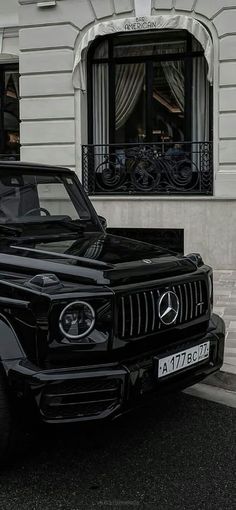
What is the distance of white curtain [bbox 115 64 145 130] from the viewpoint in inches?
477

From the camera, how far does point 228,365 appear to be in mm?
5355

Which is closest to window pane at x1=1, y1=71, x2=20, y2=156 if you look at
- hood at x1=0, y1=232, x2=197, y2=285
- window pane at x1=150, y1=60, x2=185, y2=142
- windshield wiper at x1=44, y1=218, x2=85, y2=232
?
window pane at x1=150, y1=60, x2=185, y2=142

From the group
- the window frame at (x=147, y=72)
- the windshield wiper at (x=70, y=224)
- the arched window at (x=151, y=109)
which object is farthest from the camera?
the window frame at (x=147, y=72)

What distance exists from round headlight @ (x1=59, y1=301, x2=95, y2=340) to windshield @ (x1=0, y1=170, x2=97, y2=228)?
129 cm

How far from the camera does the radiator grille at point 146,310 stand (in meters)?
3.44

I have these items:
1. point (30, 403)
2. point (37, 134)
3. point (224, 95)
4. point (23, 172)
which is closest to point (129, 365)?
point (30, 403)

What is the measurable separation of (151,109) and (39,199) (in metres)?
7.70

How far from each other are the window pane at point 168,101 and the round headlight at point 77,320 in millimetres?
9087

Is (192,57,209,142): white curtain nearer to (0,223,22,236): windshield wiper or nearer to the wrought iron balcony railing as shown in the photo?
the wrought iron balcony railing

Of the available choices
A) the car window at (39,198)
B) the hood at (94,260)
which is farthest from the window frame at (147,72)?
the hood at (94,260)

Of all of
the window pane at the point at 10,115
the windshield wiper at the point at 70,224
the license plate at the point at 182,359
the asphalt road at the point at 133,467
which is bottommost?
the asphalt road at the point at 133,467

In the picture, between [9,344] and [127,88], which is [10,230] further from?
[127,88]

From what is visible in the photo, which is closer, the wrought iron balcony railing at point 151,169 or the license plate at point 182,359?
the license plate at point 182,359

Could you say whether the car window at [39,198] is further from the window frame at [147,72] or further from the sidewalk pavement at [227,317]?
the window frame at [147,72]
